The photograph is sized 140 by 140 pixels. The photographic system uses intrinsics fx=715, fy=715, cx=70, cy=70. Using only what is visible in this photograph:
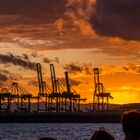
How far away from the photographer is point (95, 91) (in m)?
181

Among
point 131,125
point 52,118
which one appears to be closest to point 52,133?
point 131,125

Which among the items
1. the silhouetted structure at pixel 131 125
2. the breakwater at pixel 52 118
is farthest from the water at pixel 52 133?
the breakwater at pixel 52 118

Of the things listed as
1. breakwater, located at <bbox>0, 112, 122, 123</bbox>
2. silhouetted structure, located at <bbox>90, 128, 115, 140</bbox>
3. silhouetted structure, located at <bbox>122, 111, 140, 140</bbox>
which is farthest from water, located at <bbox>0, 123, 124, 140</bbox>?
breakwater, located at <bbox>0, 112, 122, 123</bbox>

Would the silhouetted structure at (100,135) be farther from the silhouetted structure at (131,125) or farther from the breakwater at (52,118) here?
the breakwater at (52,118)

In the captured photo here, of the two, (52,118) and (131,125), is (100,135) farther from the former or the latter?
(52,118)

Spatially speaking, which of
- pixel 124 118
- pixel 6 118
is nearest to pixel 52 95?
pixel 6 118

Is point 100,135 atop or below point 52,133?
below

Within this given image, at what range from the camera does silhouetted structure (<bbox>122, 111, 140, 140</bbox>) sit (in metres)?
7.59

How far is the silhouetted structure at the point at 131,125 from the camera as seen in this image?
24.9 feet

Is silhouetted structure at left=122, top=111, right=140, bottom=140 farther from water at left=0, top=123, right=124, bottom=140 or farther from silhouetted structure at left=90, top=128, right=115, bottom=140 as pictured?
water at left=0, top=123, right=124, bottom=140

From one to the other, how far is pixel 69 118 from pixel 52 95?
14042 millimetres

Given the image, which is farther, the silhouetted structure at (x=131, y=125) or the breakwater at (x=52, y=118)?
the breakwater at (x=52, y=118)

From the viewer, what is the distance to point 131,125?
759 centimetres

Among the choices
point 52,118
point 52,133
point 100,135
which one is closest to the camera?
point 100,135
